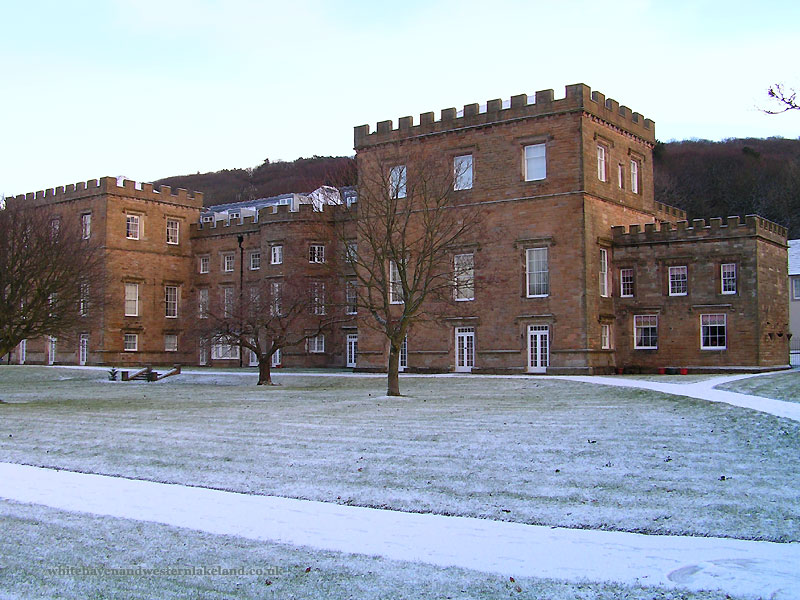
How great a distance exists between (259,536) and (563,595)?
3.10 m

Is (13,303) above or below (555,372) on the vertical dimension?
above

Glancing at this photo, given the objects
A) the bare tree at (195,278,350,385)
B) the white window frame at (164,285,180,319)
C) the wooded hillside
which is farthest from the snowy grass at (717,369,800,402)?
the white window frame at (164,285,180,319)

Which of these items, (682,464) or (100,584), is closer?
(100,584)

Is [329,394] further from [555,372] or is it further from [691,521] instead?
[691,521]

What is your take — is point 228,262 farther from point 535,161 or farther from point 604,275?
point 604,275

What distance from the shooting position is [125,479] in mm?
10992

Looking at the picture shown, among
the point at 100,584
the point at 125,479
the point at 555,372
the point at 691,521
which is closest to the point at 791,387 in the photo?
the point at 555,372

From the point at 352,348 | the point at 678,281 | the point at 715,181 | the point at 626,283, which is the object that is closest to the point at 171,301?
the point at 352,348

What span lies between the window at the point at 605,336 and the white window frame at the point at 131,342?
2807 centimetres

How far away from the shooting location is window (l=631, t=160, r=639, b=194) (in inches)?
1531

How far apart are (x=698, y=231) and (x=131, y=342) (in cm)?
3247

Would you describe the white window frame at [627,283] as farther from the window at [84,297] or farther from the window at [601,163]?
the window at [84,297]

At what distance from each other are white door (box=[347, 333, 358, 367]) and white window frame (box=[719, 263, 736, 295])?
19.5 metres

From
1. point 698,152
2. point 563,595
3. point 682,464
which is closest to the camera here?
point 563,595
